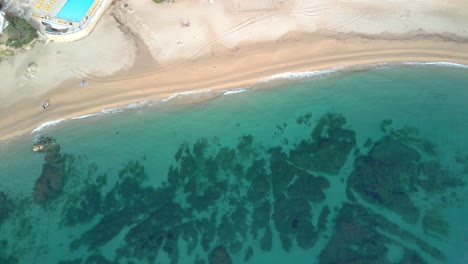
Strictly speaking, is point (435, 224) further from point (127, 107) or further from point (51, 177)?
point (51, 177)

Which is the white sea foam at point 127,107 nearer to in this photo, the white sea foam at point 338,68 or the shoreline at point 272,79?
the shoreline at point 272,79

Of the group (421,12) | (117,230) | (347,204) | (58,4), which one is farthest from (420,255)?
(58,4)

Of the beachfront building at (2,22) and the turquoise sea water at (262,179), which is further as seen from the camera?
the beachfront building at (2,22)

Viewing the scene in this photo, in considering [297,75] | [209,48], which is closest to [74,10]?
[209,48]

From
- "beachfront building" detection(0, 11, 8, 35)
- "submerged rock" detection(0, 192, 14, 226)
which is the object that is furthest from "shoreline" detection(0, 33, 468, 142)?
"beachfront building" detection(0, 11, 8, 35)

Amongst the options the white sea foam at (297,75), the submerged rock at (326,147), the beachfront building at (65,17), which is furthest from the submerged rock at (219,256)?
the beachfront building at (65,17)

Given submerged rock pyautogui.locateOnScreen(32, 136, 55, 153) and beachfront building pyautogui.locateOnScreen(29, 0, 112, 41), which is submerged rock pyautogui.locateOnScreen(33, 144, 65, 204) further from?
beachfront building pyautogui.locateOnScreen(29, 0, 112, 41)
